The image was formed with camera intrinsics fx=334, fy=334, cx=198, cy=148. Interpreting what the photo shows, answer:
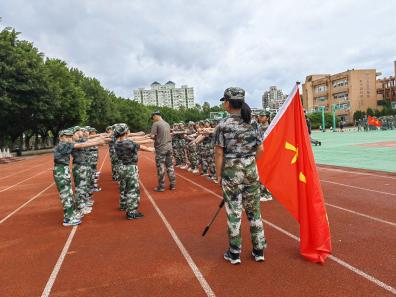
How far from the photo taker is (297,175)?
4332 millimetres

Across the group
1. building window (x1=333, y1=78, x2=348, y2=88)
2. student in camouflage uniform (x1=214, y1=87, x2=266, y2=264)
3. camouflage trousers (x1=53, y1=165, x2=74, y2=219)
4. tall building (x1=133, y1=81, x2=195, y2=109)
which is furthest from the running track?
tall building (x1=133, y1=81, x2=195, y2=109)

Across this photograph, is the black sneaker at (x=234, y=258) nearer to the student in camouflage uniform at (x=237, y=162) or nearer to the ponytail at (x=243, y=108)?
the student in camouflage uniform at (x=237, y=162)

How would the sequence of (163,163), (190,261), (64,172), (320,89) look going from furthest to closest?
(320,89), (163,163), (64,172), (190,261)

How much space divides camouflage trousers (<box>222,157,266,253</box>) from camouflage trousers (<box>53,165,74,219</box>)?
3.56m

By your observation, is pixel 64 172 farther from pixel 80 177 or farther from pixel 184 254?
pixel 184 254

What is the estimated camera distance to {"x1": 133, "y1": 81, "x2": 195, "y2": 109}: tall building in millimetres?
191375

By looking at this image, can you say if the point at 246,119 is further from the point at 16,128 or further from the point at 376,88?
the point at 376,88

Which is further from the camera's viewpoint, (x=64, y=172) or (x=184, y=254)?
(x=64, y=172)

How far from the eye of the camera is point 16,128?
32281 mm

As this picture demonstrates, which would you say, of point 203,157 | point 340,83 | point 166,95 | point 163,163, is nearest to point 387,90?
point 340,83

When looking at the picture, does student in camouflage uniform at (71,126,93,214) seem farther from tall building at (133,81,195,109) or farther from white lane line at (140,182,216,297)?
tall building at (133,81,195,109)

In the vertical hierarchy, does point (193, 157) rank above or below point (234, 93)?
below

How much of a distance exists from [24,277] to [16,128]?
3227 cm

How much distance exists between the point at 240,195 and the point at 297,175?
2.84ft
